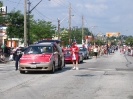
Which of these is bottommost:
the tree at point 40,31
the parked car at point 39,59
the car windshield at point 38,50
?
the parked car at point 39,59

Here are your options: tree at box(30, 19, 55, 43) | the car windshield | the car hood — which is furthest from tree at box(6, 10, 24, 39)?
the car hood

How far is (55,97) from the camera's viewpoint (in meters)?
10.9

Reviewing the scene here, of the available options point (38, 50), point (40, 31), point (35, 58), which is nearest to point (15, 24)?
point (40, 31)

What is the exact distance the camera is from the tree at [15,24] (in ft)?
165

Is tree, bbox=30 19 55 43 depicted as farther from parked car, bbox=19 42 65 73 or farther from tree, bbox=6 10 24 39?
parked car, bbox=19 42 65 73

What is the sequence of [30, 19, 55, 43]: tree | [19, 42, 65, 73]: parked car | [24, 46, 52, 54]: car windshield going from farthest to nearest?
[30, 19, 55, 43]: tree
[24, 46, 52, 54]: car windshield
[19, 42, 65, 73]: parked car

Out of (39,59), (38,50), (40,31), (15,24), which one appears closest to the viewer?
(39,59)

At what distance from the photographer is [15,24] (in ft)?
166

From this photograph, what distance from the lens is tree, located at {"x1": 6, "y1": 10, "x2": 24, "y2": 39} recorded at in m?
50.3

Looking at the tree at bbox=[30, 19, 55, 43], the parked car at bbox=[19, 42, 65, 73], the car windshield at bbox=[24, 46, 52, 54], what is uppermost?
the tree at bbox=[30, 19, 55, 43]

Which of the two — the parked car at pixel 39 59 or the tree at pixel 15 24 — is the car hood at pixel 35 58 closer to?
the parked car at pixel 39 59

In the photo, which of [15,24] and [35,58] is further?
[15,24]

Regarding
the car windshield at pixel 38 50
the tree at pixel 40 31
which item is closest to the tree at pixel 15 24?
the tree at pixel 40 31

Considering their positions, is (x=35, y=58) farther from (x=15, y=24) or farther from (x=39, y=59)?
(x=15, y=24)
